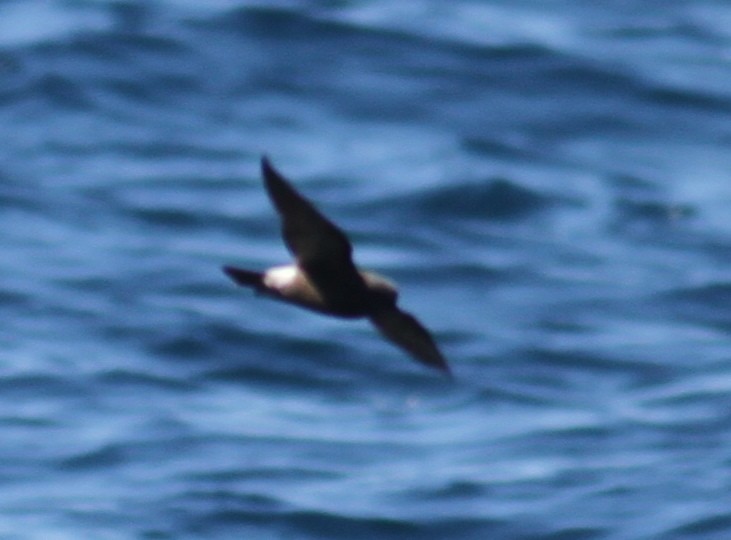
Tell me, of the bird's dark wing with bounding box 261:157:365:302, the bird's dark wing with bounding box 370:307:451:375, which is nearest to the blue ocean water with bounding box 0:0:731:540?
the bird's dark wing with bounding box 370:307:451:375

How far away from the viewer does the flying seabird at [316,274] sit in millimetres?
4934

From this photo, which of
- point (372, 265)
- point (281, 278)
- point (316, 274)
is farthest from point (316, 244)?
point (372, 265)

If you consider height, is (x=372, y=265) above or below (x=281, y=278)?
above

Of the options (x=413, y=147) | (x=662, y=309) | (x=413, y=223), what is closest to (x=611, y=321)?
(x=662, y=309)

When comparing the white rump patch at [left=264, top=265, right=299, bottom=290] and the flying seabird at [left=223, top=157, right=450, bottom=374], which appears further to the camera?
the white rump patch at [left=264, top=265, right=299, bottom=290]

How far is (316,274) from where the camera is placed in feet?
16.9

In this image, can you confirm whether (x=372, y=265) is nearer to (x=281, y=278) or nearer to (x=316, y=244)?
(x=281, y=278)

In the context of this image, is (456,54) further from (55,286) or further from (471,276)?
(55,286)

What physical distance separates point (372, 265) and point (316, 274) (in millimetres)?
10458

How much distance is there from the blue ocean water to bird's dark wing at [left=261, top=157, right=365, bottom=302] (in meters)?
6.75

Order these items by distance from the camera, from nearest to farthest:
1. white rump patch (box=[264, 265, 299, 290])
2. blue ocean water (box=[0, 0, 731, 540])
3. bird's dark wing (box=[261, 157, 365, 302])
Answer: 1. bird's dark wing (box=[261, 157, 365, 302])
2. white rump patch (box=[264, 265, 299, 290])
3. blue ocean water (box=[0, 0, 731, 540])

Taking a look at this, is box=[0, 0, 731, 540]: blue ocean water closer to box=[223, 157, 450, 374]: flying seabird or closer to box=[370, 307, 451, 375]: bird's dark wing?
box=[370, 307, 451, 375]: bird's dark wing

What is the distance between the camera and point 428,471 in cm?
1324

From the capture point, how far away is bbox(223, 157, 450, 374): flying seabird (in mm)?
4934
